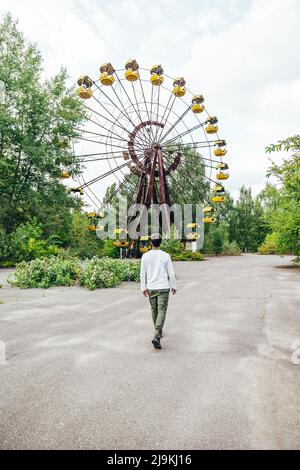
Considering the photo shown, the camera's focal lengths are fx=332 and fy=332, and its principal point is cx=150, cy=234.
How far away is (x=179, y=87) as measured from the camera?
20438mm

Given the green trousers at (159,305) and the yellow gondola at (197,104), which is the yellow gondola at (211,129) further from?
the green trousers at (159,305)

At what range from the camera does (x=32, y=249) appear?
64.1ft

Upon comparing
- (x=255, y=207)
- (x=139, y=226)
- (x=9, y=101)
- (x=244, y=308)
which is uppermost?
(x=9, y=101)

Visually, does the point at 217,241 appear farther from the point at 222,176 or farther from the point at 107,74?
the point at 107,74

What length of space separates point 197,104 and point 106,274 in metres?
14.3

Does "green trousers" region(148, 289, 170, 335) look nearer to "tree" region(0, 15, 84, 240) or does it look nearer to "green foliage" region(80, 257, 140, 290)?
"green foliage" region(80, 257, 140, 290)

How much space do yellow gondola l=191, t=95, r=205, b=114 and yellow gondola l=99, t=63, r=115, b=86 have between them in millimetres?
5441

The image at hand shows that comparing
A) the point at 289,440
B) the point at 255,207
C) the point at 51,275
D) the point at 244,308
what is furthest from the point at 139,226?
the point at 255,207

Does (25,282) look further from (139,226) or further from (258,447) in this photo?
(258,447)

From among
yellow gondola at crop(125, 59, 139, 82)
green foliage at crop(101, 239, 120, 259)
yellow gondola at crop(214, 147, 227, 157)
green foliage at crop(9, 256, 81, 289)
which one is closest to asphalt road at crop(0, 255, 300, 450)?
green foliage at crop(9, 256, 81, 289)

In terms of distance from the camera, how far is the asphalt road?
2881mm

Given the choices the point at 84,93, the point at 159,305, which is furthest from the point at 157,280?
the point at 84,93

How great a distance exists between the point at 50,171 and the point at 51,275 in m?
12.5

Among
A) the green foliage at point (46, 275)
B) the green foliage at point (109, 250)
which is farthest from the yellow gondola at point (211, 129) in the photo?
the green foliage at point (109, 250)
